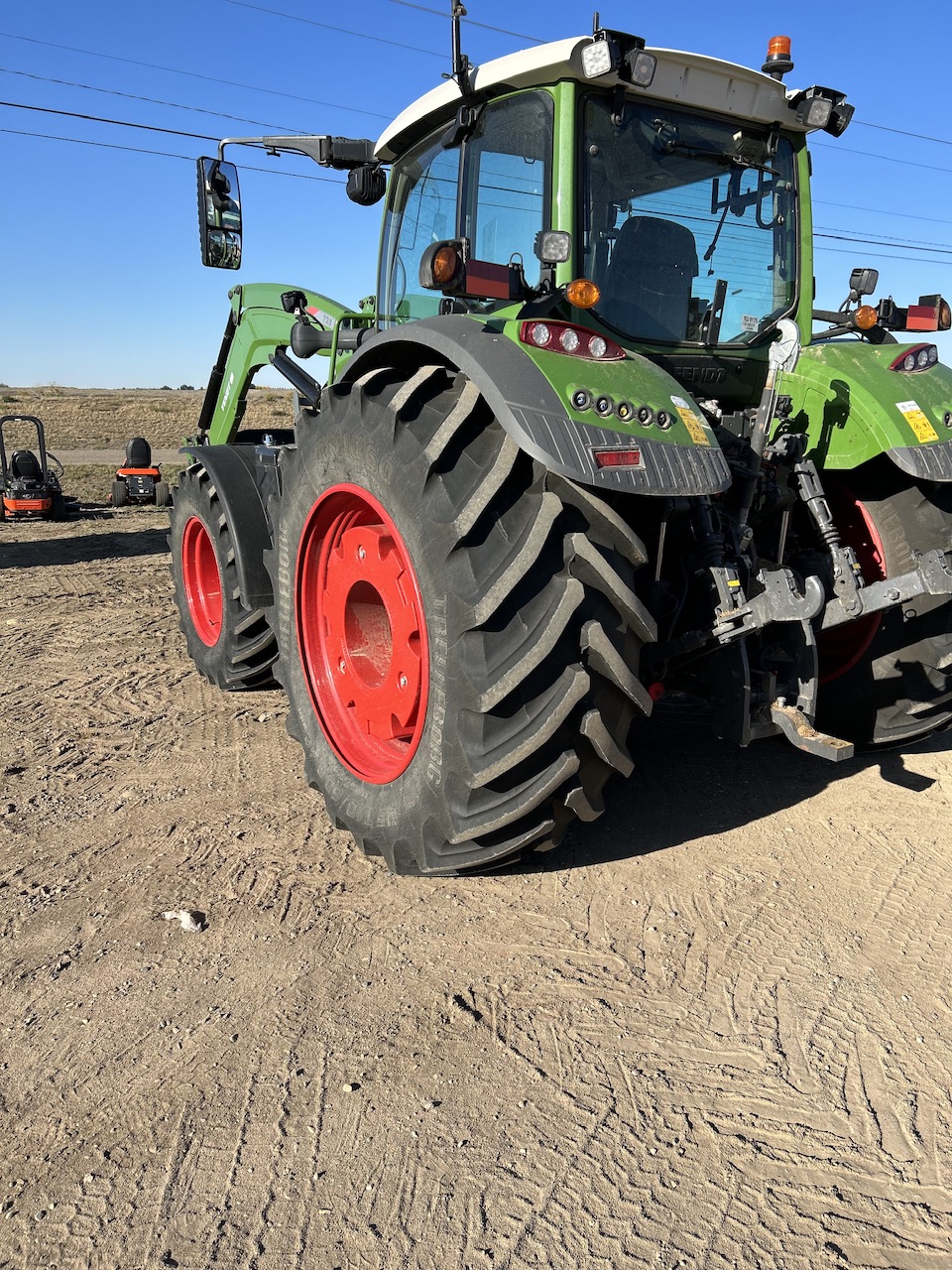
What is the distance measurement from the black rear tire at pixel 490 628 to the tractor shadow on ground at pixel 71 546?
7074 millimetres

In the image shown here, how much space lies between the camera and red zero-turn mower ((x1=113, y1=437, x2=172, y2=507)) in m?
14.3

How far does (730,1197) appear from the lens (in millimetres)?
1809

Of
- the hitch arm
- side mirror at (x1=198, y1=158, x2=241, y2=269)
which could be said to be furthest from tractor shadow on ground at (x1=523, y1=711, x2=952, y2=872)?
side mirror at (x1=198, y1=158, x2=241, y2=269)

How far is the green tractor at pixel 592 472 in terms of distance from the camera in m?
2.52

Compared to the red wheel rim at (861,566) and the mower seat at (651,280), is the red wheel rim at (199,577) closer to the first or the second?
the mower seat at (651,280)

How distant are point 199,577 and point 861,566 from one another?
11.8 ft

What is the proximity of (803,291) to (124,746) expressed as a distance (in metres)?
3.37

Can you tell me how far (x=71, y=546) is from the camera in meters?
10.3

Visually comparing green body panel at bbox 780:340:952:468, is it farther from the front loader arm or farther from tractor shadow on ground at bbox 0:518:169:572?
tractor shadow on ground at bbox 0:518:169:572

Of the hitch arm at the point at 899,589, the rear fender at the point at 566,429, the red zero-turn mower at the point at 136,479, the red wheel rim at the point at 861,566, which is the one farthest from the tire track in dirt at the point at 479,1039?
the red zero-turn mower at the point at 136,479

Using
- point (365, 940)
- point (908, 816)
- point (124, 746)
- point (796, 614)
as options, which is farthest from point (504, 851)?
point (124, 746)

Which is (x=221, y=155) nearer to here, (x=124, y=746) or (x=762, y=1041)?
(x=124, y=746)

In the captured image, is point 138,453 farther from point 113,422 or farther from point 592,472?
point 113,422

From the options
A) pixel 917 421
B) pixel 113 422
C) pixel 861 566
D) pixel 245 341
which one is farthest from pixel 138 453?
pixel 113 422
